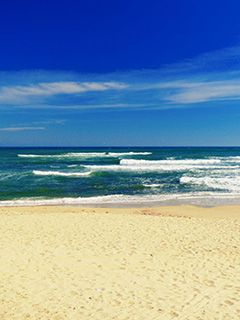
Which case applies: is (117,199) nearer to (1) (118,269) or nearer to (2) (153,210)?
(2) (153,210)

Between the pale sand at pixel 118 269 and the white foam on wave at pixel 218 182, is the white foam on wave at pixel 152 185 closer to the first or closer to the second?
the white foam on wave at pixel 218 182

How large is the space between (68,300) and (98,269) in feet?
5.61

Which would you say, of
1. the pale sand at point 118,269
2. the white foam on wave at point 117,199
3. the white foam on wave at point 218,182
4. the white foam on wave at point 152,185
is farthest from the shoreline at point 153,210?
the white foam on wave at point 152,185

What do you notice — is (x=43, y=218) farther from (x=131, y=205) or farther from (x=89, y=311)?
(x=89, y=311)

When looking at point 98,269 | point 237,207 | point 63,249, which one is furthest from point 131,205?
point 98,269

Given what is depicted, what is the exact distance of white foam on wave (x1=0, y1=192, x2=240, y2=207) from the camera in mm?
19328

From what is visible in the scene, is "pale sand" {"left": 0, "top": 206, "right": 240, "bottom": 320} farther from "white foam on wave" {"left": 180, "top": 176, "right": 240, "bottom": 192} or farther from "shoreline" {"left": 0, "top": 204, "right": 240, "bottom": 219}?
"white foam on wave" {"left": 180, "top": 176, "right": 240, "bottom": 192}

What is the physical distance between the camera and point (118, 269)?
26.9 feet

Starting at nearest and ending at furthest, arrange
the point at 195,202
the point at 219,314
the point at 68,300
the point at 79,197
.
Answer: the point at 219,314
the point at 68,300
the point at 195,202
the point at 79,197

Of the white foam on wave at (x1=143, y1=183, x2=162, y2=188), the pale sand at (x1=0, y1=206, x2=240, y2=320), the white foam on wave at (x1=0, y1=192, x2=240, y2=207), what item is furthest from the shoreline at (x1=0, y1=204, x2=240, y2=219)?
the white foam on wave at (x1=143, y1=183, x2=162, y2=188)

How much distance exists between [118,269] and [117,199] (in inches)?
479

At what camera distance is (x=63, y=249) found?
9.77 meters

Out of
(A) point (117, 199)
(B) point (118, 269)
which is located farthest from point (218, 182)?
(B) point (118, 269)

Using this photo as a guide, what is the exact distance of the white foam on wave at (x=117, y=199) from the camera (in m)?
19.3
